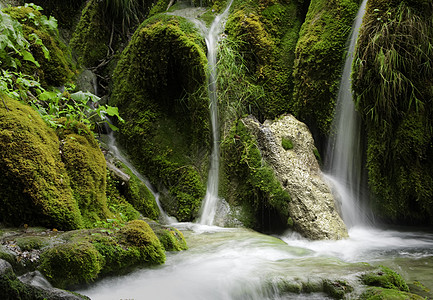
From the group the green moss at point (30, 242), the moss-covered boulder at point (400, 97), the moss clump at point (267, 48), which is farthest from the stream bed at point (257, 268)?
the moss clump at point (267, 48)

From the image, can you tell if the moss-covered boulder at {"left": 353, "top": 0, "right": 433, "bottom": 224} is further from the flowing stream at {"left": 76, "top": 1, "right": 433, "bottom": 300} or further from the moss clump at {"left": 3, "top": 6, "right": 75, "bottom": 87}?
the moss clump at {"left": 3, "top": 6, "right": 75, "bottom": 87}

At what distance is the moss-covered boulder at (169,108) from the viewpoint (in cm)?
619

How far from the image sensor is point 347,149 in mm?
5898

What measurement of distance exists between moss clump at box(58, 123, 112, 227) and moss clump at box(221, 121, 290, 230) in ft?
7.27

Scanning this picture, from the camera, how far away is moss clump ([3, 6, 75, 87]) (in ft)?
19.3

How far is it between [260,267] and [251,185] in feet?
7.60

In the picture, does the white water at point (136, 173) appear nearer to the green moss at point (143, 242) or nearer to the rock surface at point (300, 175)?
the rock surface at point (300, 175)

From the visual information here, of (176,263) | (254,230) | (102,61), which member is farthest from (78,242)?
(102,61)

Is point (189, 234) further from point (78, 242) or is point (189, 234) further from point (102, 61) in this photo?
point (102, 61)

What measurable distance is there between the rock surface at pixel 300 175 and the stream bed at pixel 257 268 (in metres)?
0.24

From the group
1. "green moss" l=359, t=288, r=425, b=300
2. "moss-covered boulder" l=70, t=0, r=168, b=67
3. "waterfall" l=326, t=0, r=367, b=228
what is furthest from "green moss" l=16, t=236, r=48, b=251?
"moss-covered boulder" l=70, t=0, r=168, b=67

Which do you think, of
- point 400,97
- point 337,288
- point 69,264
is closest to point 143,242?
point 69,264

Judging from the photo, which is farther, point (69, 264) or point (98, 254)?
point (98, 254)

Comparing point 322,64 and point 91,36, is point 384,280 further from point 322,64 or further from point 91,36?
point 91,36
